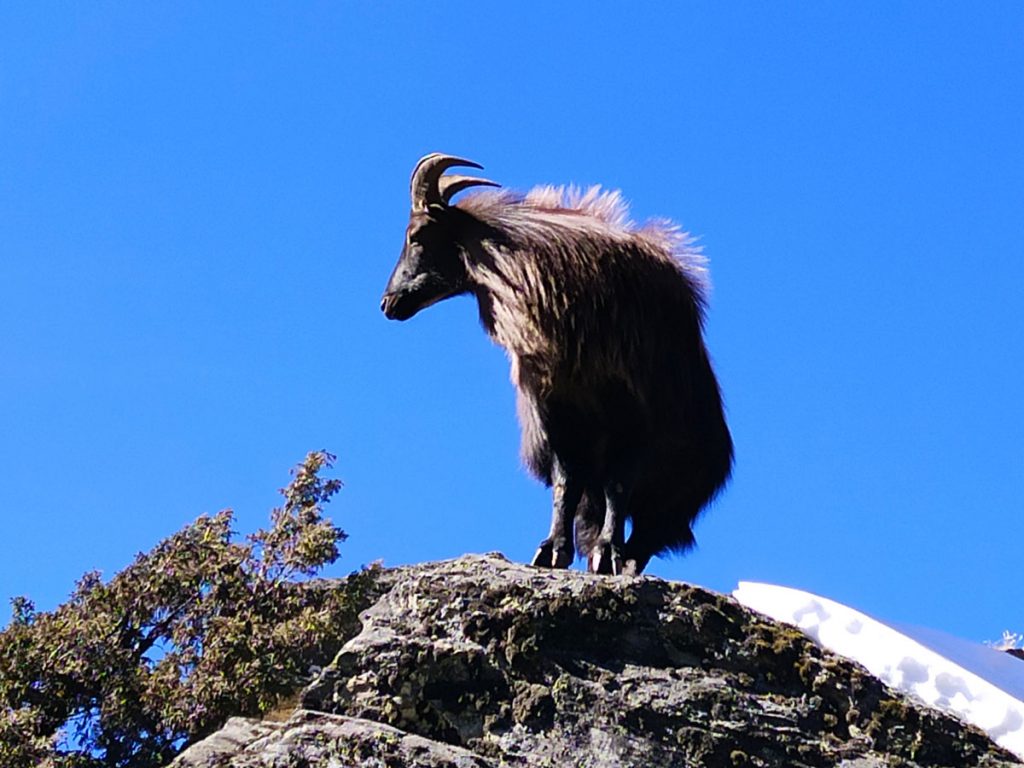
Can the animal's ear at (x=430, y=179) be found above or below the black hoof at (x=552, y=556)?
above

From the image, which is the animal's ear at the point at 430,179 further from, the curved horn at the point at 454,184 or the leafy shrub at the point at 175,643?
the leafy shrub at the point at 175,643

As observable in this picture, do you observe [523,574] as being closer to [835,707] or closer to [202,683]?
[835,707]

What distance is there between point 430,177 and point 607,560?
216 centimetres

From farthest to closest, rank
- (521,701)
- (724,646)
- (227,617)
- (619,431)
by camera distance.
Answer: (227,617)
(619,431)
(724,646)
(521,701)

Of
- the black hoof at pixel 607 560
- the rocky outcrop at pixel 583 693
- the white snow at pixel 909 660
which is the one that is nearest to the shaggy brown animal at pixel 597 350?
the black hoof at pixel 607 560

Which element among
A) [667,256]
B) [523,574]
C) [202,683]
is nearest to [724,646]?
[523,574]

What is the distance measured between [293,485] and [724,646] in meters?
6.25

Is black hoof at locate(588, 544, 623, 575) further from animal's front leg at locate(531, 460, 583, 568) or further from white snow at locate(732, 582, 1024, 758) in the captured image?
white snow at locate(732, 582, 1024, 758)

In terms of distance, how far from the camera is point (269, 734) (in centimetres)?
439

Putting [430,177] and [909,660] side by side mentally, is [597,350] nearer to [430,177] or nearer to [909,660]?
[430,177]

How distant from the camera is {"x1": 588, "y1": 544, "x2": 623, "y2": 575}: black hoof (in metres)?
6.45

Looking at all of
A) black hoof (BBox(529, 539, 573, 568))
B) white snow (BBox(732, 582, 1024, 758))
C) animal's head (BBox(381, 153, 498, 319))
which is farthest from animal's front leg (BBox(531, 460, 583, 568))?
white snow (BBox(732, 582, 1024, 758))

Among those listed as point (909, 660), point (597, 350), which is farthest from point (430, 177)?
point (909, 660)

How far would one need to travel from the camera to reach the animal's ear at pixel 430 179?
7293 mm
